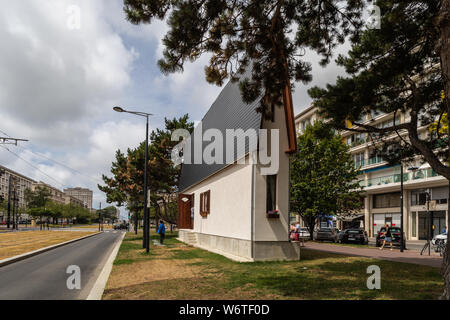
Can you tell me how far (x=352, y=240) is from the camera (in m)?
27.5

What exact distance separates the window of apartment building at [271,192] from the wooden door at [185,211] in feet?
42.7

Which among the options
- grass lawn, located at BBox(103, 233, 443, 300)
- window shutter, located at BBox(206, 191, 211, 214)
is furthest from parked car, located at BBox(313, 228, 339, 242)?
grass lawn, located at BBox(103, 233, 443, 300)

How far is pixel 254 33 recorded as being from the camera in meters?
7.77

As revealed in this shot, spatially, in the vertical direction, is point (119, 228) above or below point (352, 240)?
below

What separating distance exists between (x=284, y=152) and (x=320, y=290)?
7135 mm

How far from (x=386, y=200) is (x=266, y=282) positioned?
39.6 metres

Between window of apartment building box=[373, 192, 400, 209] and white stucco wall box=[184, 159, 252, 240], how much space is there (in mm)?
28959

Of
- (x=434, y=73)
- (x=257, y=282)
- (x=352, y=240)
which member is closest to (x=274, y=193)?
(x=257, y=282)

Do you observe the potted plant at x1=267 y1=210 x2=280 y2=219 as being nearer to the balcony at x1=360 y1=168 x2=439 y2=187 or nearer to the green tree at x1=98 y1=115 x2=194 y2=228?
the green tree at x1=98 y1=115 x2=194 y2=228

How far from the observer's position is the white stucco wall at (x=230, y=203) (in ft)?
45.1

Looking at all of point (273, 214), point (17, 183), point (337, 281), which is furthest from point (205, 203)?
point (17, 183)

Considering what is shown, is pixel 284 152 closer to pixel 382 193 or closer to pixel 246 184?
pixel 246 184

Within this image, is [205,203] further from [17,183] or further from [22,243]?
[17,183]

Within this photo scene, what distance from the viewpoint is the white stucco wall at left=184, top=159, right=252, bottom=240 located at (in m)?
13.8
